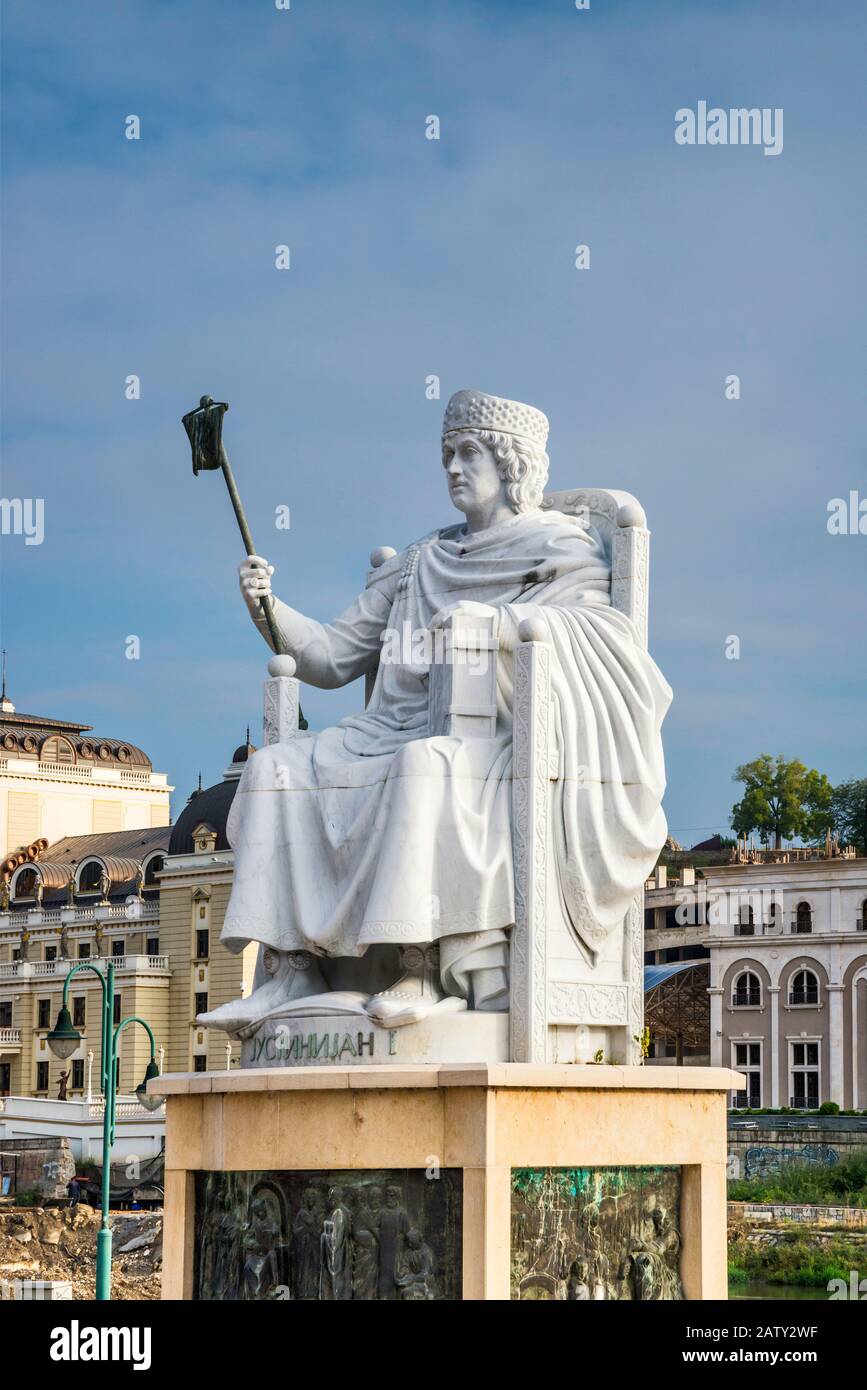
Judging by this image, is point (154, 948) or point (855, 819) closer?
point (154, 948)

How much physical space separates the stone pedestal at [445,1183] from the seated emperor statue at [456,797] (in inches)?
18.1

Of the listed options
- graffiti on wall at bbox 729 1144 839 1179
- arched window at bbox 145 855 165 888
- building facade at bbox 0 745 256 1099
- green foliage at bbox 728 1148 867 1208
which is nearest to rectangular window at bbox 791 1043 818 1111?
graffiti on wall at bbox 729 1144 839 1179

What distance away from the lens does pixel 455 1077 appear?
8320 mm

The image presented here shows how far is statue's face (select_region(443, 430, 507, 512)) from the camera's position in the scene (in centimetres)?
1012

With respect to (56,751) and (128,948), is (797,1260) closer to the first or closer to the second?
(128,948)

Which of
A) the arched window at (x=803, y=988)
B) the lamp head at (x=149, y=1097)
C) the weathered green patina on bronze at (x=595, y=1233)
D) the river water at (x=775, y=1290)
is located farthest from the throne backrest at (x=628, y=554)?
the arched window at (x=803, y=988)

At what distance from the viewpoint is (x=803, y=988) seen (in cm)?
5566

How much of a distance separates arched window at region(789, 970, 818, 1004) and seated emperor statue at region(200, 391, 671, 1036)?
154 ft

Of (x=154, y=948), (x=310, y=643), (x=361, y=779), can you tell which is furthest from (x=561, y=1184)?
(x=154, y=948)

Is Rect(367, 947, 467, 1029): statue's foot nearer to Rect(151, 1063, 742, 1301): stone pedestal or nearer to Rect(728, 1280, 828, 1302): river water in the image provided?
Rect(151, 1063, 742, 1301): stone pedestal

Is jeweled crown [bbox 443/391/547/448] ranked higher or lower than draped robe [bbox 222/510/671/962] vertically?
higher

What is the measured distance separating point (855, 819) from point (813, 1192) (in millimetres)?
23841
